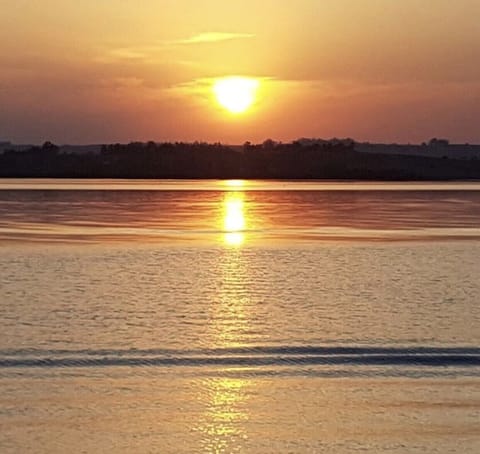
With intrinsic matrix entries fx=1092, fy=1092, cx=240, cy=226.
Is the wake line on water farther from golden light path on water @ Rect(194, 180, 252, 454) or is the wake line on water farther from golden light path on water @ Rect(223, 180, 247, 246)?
golden light path on water @ Rect(223, 180, 247, 246)

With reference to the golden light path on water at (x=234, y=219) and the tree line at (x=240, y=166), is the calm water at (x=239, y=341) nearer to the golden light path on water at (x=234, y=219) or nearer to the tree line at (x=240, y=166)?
the golden light path on water at (x=234, y=219)

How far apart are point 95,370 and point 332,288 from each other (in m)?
5.96

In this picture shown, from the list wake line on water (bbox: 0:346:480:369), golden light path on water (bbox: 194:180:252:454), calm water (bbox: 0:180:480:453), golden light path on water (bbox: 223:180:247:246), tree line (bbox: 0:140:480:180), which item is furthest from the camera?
tree line (bbox: 0:140:480:180)

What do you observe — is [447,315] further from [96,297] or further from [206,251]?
[206,251]

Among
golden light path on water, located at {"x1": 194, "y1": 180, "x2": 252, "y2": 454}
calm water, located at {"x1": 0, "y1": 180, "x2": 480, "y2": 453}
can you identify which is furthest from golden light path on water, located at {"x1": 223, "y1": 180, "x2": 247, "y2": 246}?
golden light path on water, located at {"x1": 194, "y1": 180, "x2": 252, "y2": 454}

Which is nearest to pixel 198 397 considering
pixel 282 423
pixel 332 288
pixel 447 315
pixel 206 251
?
pixel 282 423

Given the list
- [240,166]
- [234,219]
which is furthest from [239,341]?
[240,166]

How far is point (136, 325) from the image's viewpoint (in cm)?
1191

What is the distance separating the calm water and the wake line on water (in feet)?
0.09

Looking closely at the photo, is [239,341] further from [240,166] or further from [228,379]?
[240,166]

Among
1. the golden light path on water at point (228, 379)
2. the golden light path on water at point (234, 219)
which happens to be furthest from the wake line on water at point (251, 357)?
the golden light path on water at point (234, 219)

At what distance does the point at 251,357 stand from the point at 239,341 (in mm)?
823

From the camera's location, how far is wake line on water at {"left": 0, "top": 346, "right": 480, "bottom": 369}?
9.96 meters

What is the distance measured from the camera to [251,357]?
10.3m
